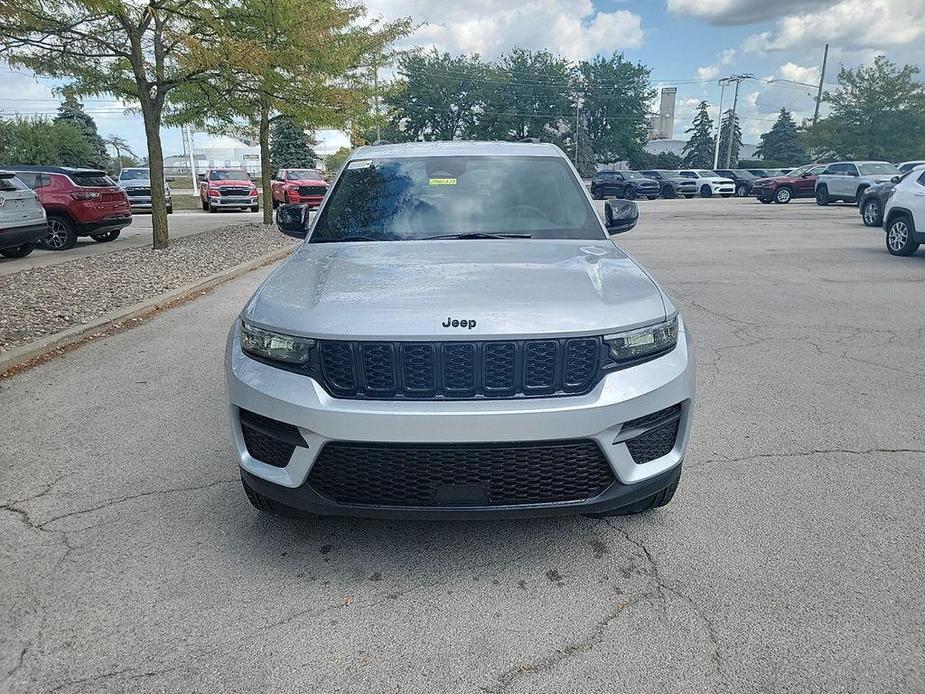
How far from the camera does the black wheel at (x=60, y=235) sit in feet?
43.5

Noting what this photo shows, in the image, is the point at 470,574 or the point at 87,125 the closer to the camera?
the point at 470,574

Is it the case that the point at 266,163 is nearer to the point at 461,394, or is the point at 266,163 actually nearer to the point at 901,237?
the point at 901,237

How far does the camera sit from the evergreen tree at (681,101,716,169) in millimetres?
83438

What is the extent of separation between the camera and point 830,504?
3.29m

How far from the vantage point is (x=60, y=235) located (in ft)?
44.0

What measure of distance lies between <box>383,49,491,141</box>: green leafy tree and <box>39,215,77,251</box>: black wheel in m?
63.1

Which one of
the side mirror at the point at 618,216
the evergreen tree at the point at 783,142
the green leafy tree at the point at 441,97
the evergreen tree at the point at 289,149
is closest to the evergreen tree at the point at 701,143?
the evergreen tree at the point at 783,142

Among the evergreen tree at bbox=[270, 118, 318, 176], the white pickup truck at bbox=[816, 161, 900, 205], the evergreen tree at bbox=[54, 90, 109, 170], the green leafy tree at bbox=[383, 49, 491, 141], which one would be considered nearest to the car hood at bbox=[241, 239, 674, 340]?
the white pickup truck at bbox=[816, 161, 900, 205]

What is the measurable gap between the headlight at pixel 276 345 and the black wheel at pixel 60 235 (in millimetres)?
12854

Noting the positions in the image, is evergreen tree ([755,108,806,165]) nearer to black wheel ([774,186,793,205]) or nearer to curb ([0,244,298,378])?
black wheel ([774,186,793,205])

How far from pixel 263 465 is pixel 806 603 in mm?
2172

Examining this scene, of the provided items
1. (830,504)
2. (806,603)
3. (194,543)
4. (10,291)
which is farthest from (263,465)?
(10,291)

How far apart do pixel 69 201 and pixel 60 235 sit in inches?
29.9

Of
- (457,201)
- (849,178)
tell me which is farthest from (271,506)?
(849,178)
